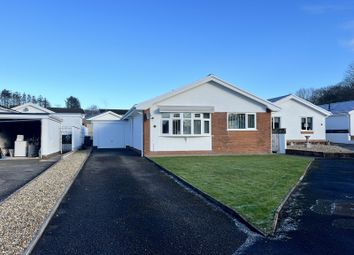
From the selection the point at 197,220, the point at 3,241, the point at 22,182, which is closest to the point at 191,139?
the point at 22,182

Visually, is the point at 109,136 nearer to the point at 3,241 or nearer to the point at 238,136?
the point at 238,136

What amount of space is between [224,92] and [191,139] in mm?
3800

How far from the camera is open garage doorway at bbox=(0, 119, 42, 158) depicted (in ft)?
77.9

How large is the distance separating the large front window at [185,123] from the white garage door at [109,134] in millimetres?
13270

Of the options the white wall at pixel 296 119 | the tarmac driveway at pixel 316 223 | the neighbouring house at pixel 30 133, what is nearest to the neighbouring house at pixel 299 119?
the white wall at pixel 296 119

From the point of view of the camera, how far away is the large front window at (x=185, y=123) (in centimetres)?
2328

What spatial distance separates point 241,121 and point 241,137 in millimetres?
1077

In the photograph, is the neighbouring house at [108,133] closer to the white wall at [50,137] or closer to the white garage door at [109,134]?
the white garage door at [109,134]

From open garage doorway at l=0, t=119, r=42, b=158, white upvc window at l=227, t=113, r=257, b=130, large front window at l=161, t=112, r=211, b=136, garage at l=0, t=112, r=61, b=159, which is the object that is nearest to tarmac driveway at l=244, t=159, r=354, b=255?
large front window at l=161, t=112, r=211, b=136

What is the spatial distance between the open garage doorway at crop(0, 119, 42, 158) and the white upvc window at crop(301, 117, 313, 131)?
80.4 ft

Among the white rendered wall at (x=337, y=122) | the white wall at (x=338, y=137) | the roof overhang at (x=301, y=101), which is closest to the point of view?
the roof overhang at (x=301, y=101)

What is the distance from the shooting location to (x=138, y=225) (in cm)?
694

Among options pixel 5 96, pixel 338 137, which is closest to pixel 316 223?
pixel 338 137

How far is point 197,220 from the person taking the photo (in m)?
7.31
